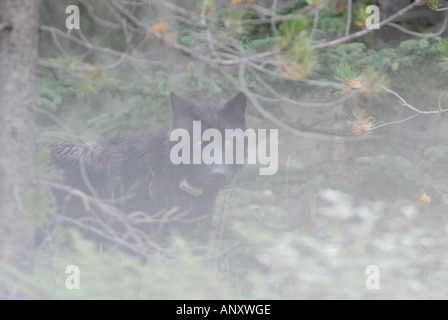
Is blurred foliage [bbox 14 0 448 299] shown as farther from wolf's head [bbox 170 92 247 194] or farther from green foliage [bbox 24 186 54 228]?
wolf's head [bbox 170 92 247 194]

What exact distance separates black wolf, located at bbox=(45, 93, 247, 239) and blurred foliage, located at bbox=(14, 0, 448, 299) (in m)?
0.38

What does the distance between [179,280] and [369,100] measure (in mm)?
4014

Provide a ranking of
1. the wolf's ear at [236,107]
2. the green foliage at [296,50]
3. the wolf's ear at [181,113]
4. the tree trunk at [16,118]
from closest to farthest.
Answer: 1. the green foliage at [296,50]
2. the tree trunk at [16,118]
3. the wolf's ear at [181,113]
4. the wolf's ear at [236,107]

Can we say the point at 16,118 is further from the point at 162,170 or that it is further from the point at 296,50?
the point at 296,50

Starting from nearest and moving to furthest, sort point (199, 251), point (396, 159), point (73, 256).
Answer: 1. point (73, 256)
2. point (199, 251)
3. point (396, 159)

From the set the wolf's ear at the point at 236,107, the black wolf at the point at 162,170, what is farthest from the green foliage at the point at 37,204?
the wolf's ear at the point at 236,107

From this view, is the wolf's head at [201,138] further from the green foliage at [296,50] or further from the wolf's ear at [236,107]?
the green foliage at [296,50]

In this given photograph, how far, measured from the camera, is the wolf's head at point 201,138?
5.21 m

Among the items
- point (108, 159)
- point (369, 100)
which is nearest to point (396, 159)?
point (369, 100)

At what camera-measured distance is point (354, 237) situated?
458cm

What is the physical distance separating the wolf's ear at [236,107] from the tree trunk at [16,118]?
2041 mm

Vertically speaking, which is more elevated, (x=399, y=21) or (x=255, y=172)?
(x=399, y=21)
